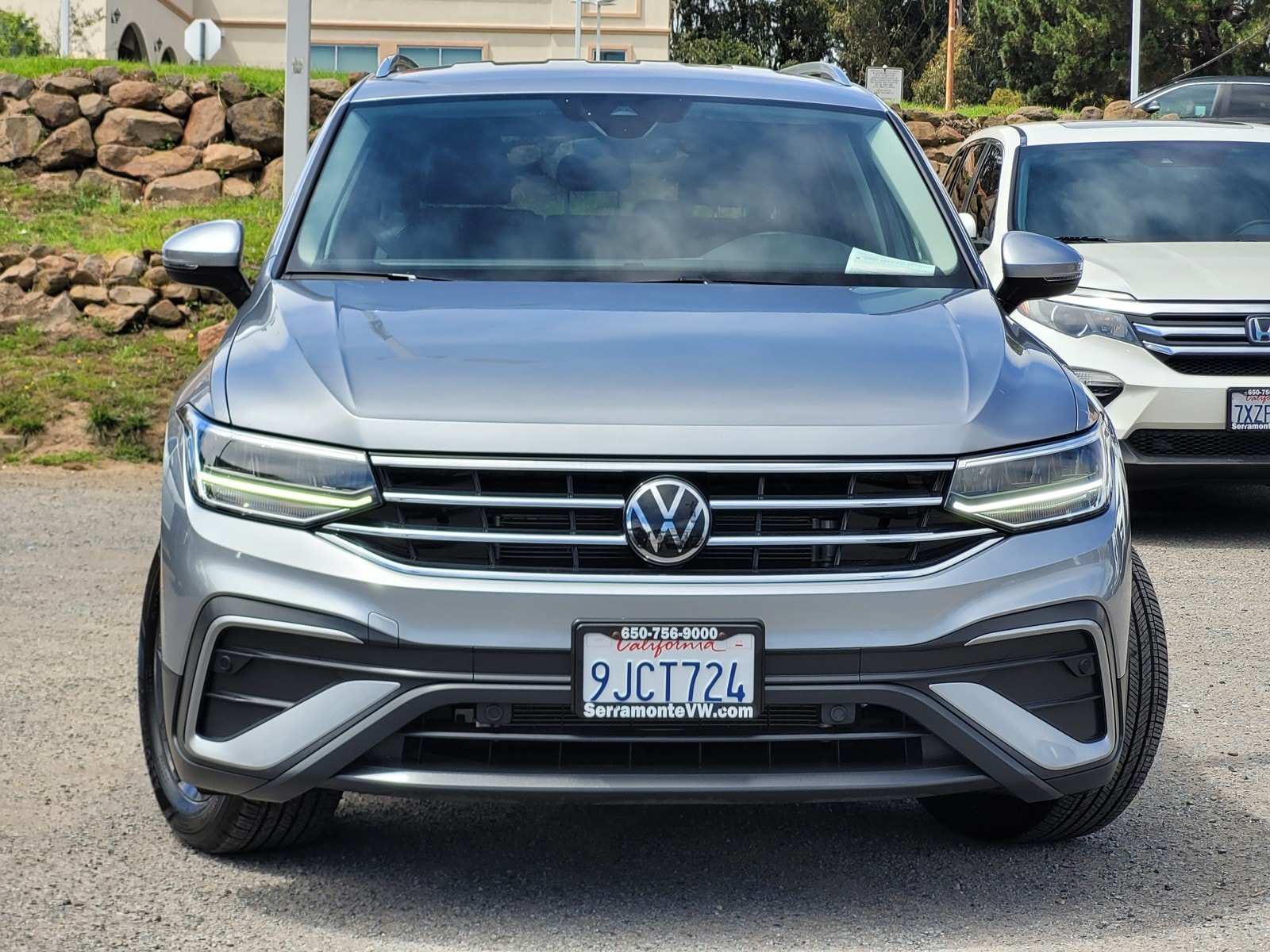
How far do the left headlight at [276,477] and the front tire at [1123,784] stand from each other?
1.51m

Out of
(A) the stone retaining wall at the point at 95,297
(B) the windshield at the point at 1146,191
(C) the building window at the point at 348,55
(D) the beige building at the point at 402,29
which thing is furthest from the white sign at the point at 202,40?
(C) the building window at the point at 348,55

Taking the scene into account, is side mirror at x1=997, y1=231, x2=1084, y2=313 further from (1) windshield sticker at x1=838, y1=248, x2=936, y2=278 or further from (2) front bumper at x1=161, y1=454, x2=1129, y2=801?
(2) front bumper at x1=161, y1=454, x2=1129, y2=801

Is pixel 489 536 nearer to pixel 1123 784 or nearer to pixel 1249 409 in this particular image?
pixel 1123 784

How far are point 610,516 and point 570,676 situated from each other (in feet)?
0.98

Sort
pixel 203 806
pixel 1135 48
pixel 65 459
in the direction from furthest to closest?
pixel 1135 48, pixel 65 459, pixel 203 806

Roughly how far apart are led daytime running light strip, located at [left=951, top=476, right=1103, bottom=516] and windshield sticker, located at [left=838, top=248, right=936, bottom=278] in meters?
1.05

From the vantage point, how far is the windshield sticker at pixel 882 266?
4297 mm

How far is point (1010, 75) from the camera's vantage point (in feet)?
166

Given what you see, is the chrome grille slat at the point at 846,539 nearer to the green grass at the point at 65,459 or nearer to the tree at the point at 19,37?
the green grass at the point at 65,459

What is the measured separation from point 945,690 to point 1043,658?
0.74ft

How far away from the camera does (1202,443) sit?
7902 millimetres

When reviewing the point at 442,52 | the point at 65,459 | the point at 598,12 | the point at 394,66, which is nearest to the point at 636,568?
the point at 394,66

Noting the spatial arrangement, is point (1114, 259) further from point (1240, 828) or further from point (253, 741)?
point (253, 741)

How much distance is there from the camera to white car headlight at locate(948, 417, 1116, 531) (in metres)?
3.24
